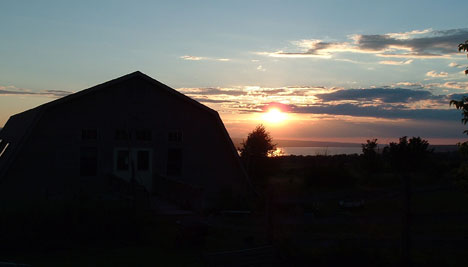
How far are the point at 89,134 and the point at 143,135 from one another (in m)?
2.35

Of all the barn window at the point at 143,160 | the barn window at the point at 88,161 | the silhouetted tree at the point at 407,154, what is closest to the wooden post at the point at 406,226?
the barn window at the point at 143,160

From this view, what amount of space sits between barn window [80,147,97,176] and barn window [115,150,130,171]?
3.28ft

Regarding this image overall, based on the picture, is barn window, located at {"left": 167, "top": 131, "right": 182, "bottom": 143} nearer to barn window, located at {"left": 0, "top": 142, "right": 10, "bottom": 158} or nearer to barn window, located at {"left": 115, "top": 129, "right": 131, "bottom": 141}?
barn window, located at {"left": 115, "top": 129, "right": 131, "bottom": 141}

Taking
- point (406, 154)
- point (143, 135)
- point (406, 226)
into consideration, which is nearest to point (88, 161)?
point (143, 135)

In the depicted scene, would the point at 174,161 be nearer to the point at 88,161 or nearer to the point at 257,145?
the point at 88,161

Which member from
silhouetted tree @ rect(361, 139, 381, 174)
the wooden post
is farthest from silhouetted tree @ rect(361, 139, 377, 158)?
the wooden post

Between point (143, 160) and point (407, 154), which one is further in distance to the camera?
point (407, 154)

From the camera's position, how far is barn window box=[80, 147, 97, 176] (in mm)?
21312

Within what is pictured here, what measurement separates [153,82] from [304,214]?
9.00 metres

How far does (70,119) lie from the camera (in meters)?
21.1

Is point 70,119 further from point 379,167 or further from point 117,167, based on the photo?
point 379,167

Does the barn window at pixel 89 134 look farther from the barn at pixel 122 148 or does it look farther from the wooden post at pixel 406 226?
the wooden post at pixel 406 226

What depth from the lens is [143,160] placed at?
73.8ft

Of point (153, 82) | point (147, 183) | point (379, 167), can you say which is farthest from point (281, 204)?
point (379, 167)
